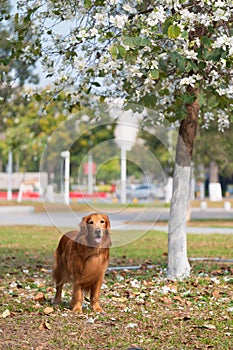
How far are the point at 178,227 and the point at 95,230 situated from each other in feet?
12.1

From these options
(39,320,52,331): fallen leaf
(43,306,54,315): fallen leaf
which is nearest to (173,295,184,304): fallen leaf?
(43,306,54,315): fallen leaf

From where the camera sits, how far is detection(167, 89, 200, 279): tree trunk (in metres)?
11.0

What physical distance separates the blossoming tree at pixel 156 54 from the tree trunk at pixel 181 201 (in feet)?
0.05

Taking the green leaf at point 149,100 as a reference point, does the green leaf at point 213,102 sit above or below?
below

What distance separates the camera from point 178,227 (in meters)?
11.1

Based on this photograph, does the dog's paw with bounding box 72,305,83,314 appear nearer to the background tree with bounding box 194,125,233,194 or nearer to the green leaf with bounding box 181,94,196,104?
the green leaf with bounding box 181,94,196,104

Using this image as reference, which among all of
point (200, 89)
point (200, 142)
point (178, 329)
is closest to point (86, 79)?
point (200, 89)

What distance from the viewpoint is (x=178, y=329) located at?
7352 millimetres

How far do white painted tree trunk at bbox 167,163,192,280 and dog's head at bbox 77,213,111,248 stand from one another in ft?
10.9

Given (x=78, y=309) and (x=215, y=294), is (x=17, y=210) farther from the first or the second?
(x=78, y=309)

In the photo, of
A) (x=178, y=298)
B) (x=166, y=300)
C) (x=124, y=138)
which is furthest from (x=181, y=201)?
(x=124, y=138)

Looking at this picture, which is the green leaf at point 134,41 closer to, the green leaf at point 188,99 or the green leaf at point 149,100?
the green leaf at point 188,99

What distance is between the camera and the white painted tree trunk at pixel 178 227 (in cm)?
1102

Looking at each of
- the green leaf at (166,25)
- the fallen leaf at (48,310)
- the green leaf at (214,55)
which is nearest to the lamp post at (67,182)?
the fallen leaf at (48,310)
